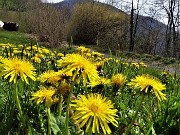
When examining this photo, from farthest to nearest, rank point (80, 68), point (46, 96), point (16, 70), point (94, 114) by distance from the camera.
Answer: point (46, 96), point (16, 70), point (80, 68), point (94, 114)

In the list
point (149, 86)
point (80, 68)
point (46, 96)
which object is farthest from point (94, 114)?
point (46, 96)

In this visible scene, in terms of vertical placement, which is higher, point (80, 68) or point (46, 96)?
point (80, 68)

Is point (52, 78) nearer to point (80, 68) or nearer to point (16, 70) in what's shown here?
point (16, 70)

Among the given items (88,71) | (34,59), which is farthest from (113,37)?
(88,71)

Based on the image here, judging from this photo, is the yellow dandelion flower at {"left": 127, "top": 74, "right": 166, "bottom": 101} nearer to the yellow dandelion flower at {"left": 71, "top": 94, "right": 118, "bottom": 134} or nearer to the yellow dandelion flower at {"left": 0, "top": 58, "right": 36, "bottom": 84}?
the yellow dandelion flower at {"left": 71, "top": 94, "right": 118, "bottom": 134}

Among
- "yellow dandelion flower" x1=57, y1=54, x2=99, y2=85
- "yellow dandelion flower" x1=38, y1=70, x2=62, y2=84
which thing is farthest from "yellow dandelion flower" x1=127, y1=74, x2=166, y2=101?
"yellow dandelion flower" x1=38, y1=70, x2=62, y2=84

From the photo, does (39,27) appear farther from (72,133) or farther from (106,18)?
(72,133)

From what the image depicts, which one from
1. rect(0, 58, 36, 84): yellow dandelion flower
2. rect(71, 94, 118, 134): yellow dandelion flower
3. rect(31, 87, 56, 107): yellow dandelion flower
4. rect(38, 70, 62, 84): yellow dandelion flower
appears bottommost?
rect(31, 87, 56, 107): yellow dandelion flower

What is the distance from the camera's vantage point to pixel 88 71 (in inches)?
36.2

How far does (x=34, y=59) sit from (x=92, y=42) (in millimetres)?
27659

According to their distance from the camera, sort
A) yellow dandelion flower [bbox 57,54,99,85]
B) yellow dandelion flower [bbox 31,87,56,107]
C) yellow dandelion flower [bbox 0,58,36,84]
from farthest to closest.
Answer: yellow dandelion flower [bbox 31,87,56,107] < yellow dandelion flower [bbox 0,58,36,84] < yellow dandelion flower [bbox 57,54,99,85]

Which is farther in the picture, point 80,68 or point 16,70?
point 16,70

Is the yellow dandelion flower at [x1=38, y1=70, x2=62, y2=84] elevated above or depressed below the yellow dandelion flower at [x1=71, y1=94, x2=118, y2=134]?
above

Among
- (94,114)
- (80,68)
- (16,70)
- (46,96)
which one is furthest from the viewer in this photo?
(46,96)
